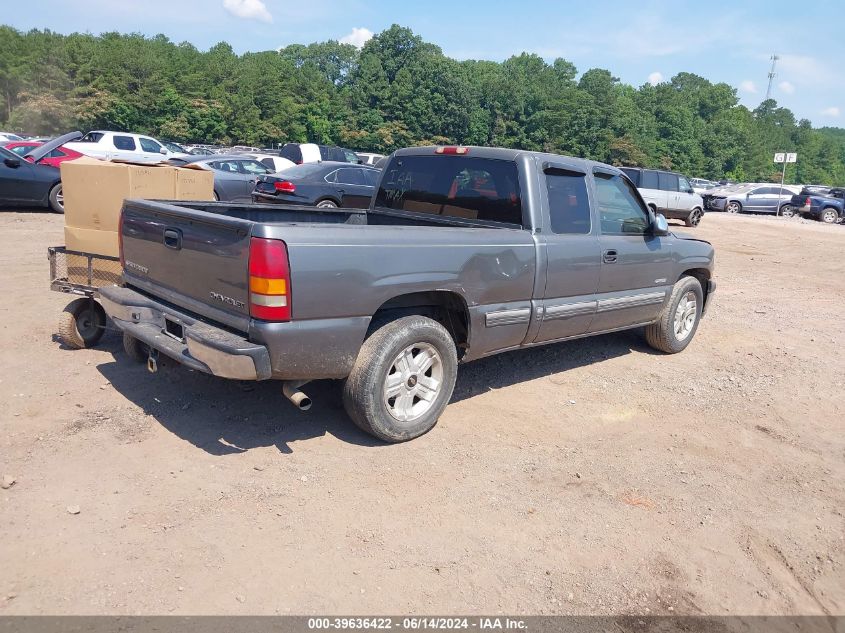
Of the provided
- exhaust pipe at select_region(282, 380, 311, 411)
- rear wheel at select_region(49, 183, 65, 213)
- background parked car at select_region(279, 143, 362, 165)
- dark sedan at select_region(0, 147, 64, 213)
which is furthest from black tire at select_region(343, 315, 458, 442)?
background parked car at select_region(279, 143, 362, 165)

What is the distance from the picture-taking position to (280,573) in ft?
9.63

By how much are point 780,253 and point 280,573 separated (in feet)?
56.2

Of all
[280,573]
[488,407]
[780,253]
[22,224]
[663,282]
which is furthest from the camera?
[780,253]

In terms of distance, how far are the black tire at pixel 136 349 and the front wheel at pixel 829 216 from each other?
33.3m

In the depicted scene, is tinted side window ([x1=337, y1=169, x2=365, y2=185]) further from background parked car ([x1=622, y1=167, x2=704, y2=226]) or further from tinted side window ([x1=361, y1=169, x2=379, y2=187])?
background parked car ([x1=622, y1=167, x2=704, y2=226])

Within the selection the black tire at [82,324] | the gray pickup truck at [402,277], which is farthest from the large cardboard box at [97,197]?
the gray pickup truck at [402,277]

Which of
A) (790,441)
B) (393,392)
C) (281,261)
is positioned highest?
(281,261)

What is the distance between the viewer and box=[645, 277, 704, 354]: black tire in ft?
21.4

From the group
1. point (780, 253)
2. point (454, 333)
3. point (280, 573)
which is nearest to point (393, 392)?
point (454, 333)

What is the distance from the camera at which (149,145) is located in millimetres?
22641

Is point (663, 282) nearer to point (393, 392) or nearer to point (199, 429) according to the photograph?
point (393, 392)

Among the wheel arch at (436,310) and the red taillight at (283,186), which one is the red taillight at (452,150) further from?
the red taillight at (283,186)

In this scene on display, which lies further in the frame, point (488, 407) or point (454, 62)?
point (454, 62)

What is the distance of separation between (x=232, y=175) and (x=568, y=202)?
11.3 m
